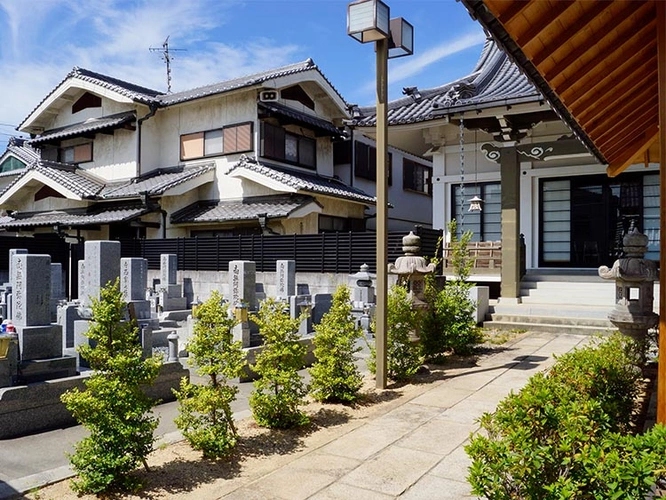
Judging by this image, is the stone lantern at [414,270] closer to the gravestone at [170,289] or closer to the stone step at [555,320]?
the stone step at [555,320]

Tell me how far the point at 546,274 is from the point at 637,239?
957 cm

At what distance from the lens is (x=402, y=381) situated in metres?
8.88

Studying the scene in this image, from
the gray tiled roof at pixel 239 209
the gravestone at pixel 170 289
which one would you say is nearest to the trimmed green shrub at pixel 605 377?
the gravestone at pixel 170 289

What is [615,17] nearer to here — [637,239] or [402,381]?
[637,239]

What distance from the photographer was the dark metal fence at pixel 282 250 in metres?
17.3

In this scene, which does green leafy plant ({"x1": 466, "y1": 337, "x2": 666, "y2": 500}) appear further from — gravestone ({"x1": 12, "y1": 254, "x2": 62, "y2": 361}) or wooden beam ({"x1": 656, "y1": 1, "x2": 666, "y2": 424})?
gravestone ({"x1": 12, "y1": 254, "x2": 62, "y2": 361})

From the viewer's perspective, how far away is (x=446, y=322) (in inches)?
409

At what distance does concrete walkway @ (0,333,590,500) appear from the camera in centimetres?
488

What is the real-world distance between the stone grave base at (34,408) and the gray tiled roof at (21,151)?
32573 mm

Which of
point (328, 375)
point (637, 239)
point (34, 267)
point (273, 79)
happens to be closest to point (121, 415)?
point (328, 375)

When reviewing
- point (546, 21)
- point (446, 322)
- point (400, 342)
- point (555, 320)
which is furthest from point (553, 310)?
point (546, 21)

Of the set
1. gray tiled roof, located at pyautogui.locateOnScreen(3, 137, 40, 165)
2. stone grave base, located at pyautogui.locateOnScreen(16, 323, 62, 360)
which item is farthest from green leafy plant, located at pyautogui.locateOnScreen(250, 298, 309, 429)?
gray tiled roof, located at pyautogui.locateOnScreen(3, 137, 40, 165)

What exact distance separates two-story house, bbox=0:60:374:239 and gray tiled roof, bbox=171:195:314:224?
0.06 meters

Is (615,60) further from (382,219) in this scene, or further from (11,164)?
(11,164)
